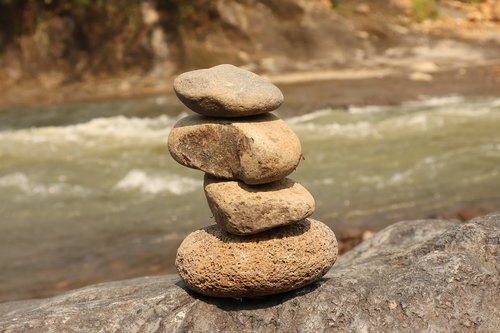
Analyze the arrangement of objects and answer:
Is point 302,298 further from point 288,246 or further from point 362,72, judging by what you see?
point 362,72

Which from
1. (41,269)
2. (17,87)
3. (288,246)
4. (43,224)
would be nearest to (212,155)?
(288,246)

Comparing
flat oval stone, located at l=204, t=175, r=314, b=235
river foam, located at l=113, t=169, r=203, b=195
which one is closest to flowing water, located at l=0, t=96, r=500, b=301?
river foam, located at l=113, t=169, r=203, b=195

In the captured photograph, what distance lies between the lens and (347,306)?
4.88m

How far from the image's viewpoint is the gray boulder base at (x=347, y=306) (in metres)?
4.78

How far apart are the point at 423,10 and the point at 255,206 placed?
65.2 ft

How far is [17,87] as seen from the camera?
19.4m

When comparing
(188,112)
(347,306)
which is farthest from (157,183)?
(347,306)

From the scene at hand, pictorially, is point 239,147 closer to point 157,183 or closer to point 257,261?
point 257,261

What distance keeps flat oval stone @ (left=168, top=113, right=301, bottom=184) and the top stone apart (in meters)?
0.11

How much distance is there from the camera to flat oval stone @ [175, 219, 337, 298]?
4.81m

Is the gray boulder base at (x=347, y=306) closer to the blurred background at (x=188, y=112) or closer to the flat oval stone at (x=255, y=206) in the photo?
the flat oval stone at (x=255, y=206)

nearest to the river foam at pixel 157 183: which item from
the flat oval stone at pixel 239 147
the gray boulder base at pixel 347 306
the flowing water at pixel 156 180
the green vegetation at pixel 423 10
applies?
the flowing water at pixel 156 180

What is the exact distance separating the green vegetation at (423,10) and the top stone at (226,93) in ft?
62.4

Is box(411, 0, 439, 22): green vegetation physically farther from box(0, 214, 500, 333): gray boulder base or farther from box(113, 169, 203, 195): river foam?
box(0, 214, 500, 333): gray boulder base
